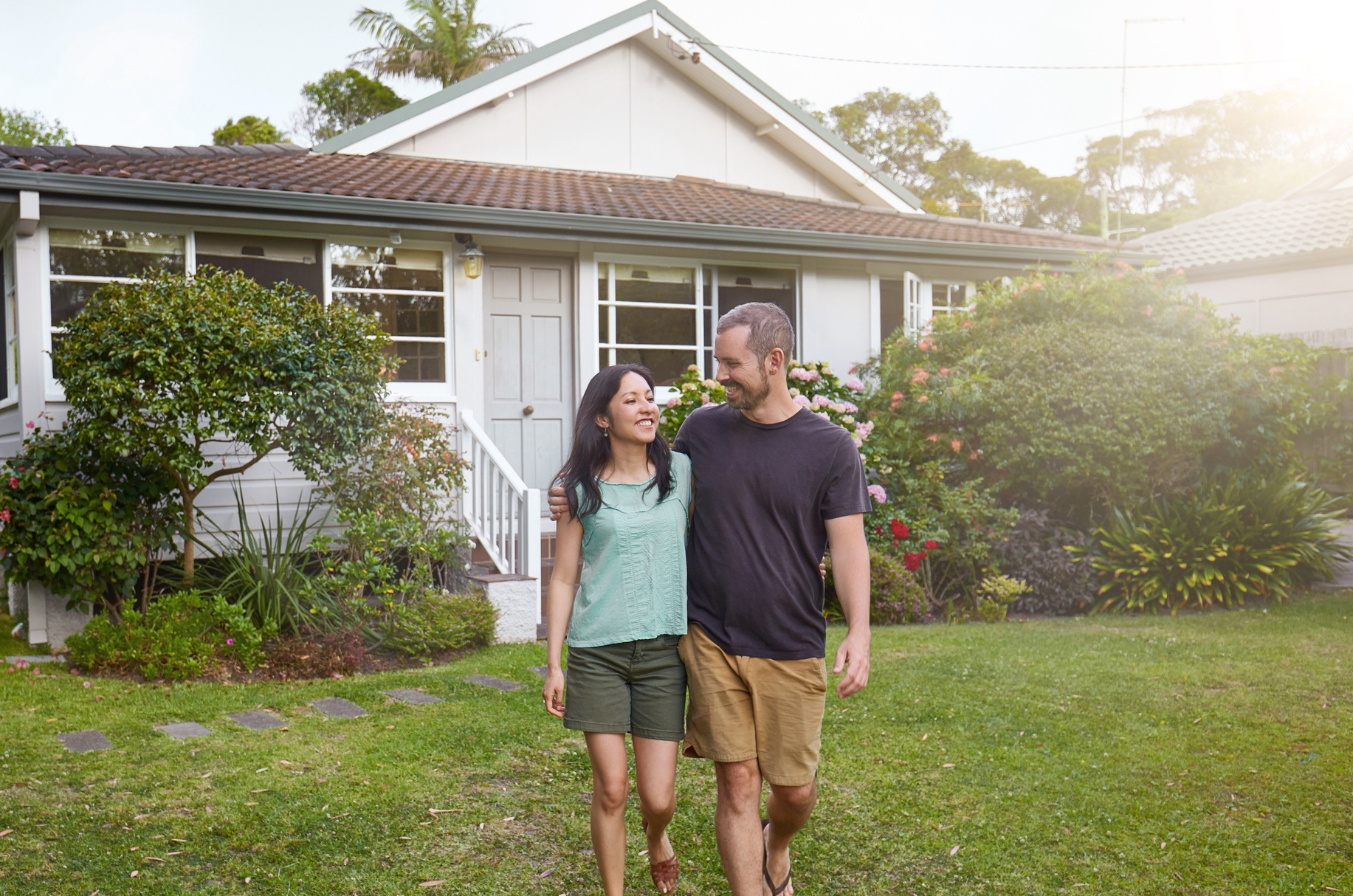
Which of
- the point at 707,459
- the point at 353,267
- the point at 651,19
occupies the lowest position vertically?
the point at 707,459

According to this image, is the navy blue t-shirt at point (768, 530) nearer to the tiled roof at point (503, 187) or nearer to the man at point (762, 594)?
the man at point (762, 594)

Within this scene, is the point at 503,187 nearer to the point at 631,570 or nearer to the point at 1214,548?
the point at 1214,548

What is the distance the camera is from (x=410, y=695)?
6.14 m

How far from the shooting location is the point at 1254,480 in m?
9.66

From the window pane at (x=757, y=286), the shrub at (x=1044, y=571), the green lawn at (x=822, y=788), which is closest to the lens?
the green lawn at (x=822, y=788)

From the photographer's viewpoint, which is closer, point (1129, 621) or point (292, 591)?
point (292, 591)

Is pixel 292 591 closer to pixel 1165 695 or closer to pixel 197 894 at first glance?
pixel 197 894

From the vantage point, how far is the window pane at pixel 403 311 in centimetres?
948

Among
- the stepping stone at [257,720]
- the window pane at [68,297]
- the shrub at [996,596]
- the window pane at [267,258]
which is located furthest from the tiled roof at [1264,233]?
the stepping stone at [257,720]

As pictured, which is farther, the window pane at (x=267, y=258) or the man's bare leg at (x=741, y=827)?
the window pane at (x=267, y=258)

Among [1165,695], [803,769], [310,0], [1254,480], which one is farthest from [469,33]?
[803,769]

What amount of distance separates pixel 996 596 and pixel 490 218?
16.5ft

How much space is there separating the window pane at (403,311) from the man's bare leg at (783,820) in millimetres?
6924

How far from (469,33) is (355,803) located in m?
24.7
